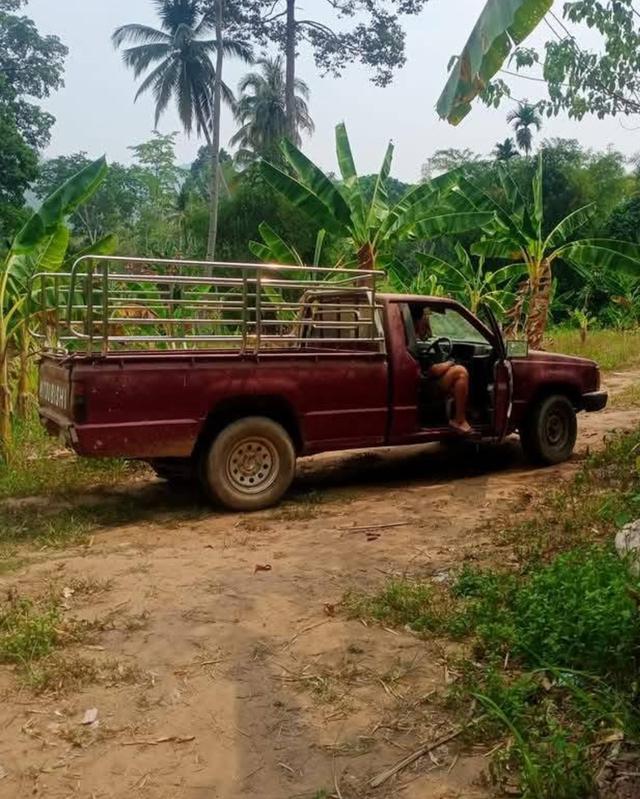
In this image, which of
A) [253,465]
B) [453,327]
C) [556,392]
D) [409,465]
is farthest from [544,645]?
[556,392]

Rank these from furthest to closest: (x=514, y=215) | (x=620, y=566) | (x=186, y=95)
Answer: (x=186, y=95), (x=514, y=215), (x=620, y=566)

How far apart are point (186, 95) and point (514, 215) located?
80.7 feet

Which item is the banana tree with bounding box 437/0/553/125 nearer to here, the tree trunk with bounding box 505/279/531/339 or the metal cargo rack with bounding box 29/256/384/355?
the metal cargo rack with bounding box 29/256/384/355

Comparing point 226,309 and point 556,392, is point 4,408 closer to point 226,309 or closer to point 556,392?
point 226,309

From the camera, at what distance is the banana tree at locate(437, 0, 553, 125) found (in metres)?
4.48

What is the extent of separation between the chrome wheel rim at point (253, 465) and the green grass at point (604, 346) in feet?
41.1

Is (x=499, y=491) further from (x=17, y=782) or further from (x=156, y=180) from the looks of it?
(x=156, y=180)

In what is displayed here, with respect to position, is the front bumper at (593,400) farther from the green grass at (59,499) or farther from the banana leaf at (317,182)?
the banana leaf at (317,182)

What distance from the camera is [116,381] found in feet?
20.2

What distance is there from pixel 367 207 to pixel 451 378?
262 inches

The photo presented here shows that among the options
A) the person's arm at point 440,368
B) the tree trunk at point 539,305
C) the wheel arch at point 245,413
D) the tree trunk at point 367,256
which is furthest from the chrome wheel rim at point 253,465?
the tree trunk at point 539,305

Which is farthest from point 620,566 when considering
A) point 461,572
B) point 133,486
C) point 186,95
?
point 186,95

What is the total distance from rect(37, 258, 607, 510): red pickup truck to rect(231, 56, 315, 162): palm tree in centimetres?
2967

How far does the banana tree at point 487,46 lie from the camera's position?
14.7ft
